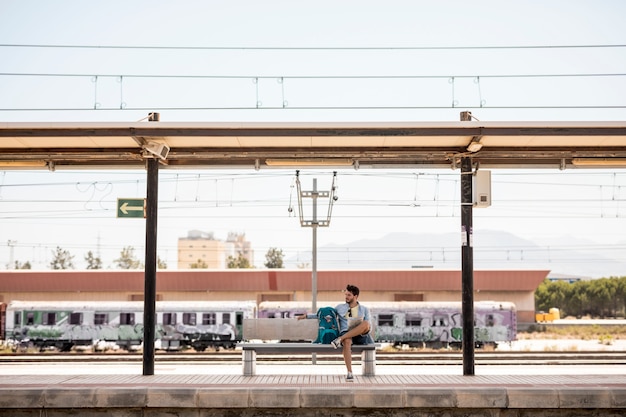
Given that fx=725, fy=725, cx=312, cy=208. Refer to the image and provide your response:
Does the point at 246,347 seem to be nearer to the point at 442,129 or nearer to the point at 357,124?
the point at 357,124

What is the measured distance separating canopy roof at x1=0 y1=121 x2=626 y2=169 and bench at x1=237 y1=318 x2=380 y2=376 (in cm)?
295

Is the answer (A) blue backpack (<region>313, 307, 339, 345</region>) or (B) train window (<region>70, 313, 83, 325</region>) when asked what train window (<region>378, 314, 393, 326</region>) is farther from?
(A) blue backpack (<region>313, 307, 339, 345</region>)

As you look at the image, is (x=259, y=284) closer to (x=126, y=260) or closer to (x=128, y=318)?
(x=128, y=318)

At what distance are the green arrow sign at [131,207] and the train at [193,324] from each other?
1748 cm

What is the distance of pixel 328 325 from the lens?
1186cm

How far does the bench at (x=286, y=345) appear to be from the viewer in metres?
11.7

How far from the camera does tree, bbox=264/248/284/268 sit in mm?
110062

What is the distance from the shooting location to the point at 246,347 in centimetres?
1190

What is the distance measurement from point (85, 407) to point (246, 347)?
2793 mm

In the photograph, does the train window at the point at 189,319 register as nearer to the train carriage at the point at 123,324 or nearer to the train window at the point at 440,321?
the train carriage at the point at 123,324

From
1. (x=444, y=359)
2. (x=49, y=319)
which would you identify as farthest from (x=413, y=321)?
(x=49, y=319)

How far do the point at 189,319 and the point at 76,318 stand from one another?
4.94 meters

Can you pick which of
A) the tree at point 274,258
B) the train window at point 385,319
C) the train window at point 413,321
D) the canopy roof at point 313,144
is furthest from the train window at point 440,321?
the tree at point 274,258

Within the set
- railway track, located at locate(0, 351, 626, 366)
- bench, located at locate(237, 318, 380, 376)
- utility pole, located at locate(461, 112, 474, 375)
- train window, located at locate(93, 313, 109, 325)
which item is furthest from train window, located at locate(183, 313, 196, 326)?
utility pole, located at locate(461, 112, 474, 375)
